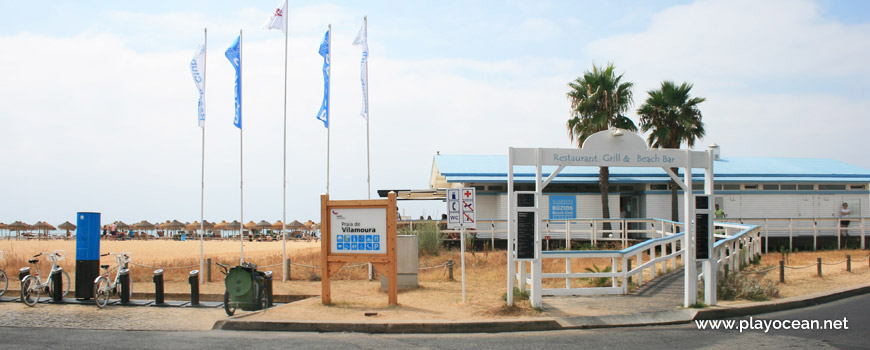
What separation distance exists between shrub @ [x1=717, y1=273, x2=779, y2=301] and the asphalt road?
1.77 metres

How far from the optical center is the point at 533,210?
1109cm

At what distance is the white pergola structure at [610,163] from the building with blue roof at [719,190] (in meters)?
16.6

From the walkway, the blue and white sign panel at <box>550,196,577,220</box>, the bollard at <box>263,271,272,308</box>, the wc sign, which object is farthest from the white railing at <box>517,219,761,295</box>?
the blue and white sign panel at <box>550,196,577,220</box>

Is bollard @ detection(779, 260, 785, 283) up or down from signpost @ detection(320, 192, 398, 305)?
down

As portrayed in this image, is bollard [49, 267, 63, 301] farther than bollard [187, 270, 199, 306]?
Yes

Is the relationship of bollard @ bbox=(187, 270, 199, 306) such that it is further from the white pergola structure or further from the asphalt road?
the white pergola structure

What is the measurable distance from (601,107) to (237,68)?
16.4m

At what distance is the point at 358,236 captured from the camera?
12.3m

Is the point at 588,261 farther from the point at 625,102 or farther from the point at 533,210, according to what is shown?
the point at 625,102

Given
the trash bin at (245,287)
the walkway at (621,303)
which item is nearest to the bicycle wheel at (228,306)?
the trash bin at (245,287)

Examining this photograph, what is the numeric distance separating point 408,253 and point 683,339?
278 inches

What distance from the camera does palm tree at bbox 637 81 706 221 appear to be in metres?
29.0

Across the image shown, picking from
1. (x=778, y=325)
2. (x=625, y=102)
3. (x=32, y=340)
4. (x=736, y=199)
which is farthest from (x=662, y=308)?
(x=736, y=199)

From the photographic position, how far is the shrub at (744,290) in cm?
1194
